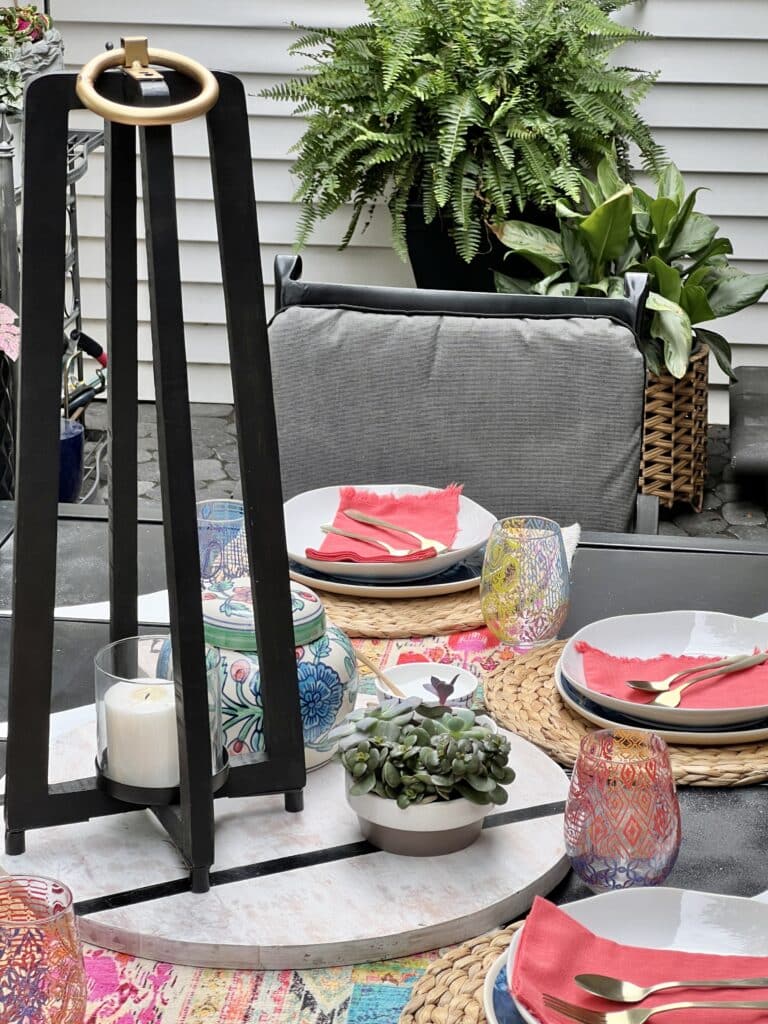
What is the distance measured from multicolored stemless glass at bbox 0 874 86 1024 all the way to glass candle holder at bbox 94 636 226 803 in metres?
0.17

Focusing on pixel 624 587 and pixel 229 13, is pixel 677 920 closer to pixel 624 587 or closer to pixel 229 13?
pixel 624 587

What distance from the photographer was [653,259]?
134 inches

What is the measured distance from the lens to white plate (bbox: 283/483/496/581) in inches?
54.6

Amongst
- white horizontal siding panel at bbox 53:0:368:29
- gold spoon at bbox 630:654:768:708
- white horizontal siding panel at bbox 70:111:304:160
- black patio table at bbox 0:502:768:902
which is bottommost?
black patio table at bbox 0:502:768:902

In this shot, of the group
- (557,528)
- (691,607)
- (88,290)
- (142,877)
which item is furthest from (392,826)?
(88,290)

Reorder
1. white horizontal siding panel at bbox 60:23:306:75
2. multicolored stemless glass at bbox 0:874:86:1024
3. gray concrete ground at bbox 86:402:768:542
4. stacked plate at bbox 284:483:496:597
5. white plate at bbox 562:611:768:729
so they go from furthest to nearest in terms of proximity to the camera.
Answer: white horizontal siding panel at bbox 60:23:306:75 → gray concrete ground at bbox 86:402:768:542 → stacked plate at bbox 284:483:496:597 → white plate at bbox 562:611:768:729 → multicolored stemless glass at bbox 0:874:86:1024

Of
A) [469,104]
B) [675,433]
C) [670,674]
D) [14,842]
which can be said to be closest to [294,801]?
[14,842]

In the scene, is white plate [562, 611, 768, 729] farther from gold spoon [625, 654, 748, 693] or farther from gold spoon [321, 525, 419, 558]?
gold spoon [321, 525, 419, 558]

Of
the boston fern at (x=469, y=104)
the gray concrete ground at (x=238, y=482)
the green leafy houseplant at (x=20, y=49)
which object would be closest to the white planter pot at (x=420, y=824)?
the green leafy houseplant at (x=20, y=49)

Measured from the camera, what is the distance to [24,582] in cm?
85

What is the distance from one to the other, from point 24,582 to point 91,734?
212mm

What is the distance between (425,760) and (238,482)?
3087 mm

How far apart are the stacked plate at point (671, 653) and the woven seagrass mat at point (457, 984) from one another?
1.05 feet

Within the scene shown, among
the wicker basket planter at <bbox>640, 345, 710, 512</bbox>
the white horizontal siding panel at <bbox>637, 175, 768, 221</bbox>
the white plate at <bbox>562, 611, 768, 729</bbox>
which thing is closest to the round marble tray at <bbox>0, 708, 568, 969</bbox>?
the white plate at <bbox>562, 611, 768, 729</bbox>
